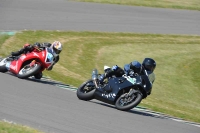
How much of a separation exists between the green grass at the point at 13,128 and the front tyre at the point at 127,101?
3.75 metres

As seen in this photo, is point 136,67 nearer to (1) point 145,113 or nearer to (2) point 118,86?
(2) point 118,86

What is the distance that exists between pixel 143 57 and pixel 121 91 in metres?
10.4

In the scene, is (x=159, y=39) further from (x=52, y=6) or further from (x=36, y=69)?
(x=36, y=69)

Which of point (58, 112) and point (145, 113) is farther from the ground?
point (145, 113)

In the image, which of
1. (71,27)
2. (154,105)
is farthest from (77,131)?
(71,27)

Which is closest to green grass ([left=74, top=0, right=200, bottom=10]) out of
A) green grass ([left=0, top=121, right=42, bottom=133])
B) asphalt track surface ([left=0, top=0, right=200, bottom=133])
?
asphalt track surface ([left=0, top=0, right=200, bottom=133])

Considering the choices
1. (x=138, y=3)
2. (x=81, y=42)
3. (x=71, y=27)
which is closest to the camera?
(x=81, y=42)

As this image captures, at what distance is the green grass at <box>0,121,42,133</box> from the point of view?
26.9ft

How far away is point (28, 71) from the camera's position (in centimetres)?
1390

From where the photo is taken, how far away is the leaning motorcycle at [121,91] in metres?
12.1

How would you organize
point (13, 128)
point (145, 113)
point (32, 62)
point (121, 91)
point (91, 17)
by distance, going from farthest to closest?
point (91, 17), point (32, 62), point (145, 113), point (121, 91), point (13, 128)

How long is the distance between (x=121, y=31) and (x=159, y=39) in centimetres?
175

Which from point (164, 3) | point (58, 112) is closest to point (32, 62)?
point (58, 112)

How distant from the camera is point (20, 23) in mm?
23844
